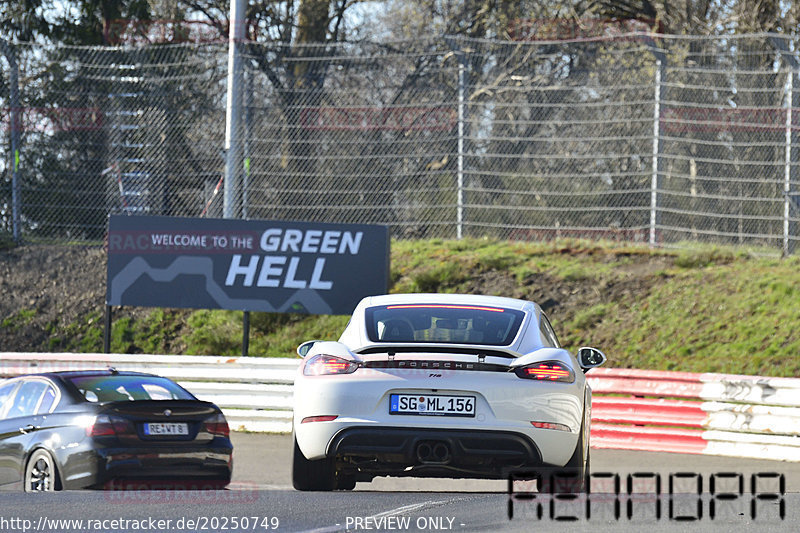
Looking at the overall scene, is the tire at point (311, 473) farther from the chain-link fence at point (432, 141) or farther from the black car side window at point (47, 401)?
the chain-link fence at point (432, 141)

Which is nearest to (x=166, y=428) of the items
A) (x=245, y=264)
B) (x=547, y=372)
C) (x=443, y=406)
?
(x=443, y=406)

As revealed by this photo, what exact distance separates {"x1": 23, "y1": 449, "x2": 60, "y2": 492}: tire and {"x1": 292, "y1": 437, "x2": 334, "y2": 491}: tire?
2629mm

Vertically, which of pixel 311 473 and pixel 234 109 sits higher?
pixel 234 109

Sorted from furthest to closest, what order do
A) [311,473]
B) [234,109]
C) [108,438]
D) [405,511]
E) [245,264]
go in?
[234,109] → [245,264] → [108,438] → [311,473] → [405,511]

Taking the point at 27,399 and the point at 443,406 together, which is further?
the point at 27,399

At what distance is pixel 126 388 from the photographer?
37.1 ft

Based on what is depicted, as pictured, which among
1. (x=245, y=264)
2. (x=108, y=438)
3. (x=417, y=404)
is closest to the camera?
(x=417, y=404)

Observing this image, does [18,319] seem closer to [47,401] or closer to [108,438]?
[47,401]

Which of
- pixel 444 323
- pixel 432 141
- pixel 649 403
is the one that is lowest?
pixel 649 403

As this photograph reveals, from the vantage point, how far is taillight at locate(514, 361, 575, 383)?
8.22 m

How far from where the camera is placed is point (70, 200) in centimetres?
2095

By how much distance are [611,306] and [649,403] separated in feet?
12.3

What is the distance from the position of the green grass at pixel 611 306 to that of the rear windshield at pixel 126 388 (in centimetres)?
712

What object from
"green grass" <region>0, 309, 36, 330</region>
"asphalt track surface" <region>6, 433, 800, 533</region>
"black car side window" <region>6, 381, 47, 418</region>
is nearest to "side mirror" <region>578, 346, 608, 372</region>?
"asphalt track surface" <region>6, 433, 800, 533</region>
